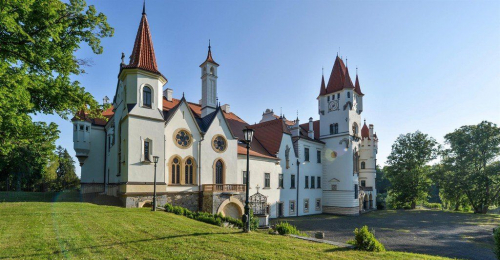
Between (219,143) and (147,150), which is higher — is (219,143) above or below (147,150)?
above

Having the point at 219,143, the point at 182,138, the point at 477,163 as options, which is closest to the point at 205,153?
the point at 219,143

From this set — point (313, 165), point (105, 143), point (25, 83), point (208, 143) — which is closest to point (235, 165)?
point (208, 143)

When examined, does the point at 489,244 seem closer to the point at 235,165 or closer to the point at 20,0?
the point at 235,165

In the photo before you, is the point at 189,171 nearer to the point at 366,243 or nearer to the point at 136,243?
the point at 136,243

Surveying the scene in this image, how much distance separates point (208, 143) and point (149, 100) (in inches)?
244

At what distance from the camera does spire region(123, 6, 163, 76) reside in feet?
69.2

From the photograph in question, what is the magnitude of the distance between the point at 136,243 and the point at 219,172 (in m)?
16.0

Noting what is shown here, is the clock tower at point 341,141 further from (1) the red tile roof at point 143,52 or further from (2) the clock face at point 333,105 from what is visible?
(1) the red tile roof at point 143,52

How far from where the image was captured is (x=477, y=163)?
42.5 metres

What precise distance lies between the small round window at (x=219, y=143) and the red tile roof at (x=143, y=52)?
7.50m

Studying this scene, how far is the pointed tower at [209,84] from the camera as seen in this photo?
27.3 metres

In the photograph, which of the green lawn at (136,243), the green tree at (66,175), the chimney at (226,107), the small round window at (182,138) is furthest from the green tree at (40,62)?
the green tree at (66,175)

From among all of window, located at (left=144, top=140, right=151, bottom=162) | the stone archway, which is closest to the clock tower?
the stone archway

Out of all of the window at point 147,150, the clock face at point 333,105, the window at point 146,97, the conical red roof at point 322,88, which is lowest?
the window at point 147,150
